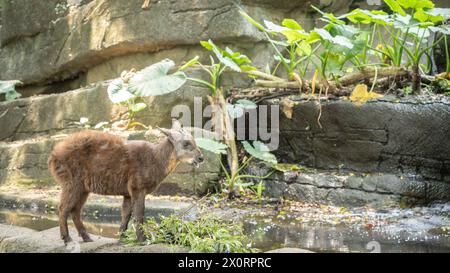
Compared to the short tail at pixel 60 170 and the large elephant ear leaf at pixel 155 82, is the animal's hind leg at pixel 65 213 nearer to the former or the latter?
the short tail at pixel 60 170

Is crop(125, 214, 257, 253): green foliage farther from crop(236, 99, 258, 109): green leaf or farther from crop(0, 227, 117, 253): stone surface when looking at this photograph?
crop(236, 99, 258, 109): green leaf

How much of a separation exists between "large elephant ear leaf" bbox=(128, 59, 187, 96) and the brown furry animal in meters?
1.78

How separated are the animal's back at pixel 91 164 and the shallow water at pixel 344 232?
46.9 inches

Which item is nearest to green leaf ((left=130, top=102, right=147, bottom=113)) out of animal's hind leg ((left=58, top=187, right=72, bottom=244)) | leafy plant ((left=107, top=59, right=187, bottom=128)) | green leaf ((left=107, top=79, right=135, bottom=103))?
green leaf ((left=107, top=79, right=135, bottom=103))

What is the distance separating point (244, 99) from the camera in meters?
7.68

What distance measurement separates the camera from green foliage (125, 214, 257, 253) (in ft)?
13.4

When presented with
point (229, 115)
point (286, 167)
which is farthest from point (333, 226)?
point (229, 115)

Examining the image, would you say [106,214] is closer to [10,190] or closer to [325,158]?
[10,190]

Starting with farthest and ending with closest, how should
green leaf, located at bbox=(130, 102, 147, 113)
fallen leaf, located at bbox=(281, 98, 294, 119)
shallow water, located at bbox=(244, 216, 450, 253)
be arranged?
green leaf, located at bbox=(130, 102, 147, 113) < fallen leaf, located at bbox=(281, 98, 294, 119) < shallow water, located at bbox=(244, 216, 450, 253)

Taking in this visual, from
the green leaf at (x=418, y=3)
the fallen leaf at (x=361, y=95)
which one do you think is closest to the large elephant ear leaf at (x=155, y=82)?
the fallen leaf at (x=361, y=95)

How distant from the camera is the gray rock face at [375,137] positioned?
22.2ft

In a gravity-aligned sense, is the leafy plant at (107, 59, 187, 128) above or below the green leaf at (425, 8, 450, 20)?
below

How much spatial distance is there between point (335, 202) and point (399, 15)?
2.60 metres

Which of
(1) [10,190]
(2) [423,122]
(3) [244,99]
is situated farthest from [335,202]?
(1) [10,190]
